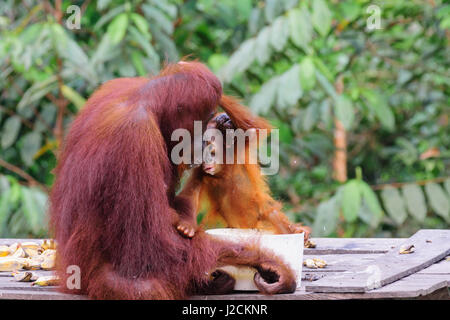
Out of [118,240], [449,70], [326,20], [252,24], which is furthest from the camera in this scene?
[449,70]

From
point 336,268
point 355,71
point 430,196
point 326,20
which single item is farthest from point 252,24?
point 336,268

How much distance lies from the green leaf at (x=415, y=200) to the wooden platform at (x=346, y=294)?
1.17 metres

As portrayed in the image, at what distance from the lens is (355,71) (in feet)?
18.4

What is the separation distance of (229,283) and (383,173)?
3.63 metres

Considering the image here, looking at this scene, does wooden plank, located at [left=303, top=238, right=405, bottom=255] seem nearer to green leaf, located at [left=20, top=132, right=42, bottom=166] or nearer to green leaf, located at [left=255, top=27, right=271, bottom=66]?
green leaf, located at [left=255, top=27, right=271, bottom=66]

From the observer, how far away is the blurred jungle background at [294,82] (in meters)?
4.26

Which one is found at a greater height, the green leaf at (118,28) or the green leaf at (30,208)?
the green leaf at (118,28)

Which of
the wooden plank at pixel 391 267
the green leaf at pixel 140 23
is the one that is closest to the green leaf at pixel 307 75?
the green leaf at pixel 140 23

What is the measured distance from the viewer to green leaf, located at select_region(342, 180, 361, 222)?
13.5 feet

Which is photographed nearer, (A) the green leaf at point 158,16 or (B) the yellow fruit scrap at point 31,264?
(B) the yellow fruit scrap at point 31,264

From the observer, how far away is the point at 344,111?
177 inches

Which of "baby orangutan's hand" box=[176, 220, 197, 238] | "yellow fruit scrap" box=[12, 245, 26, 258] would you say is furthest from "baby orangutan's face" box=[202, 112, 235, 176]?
"yellow fruit scrap" box=[12, 245, 26, 258]

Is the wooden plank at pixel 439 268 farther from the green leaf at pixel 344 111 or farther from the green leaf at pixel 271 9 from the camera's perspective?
the green leaf at pixel 271 9
